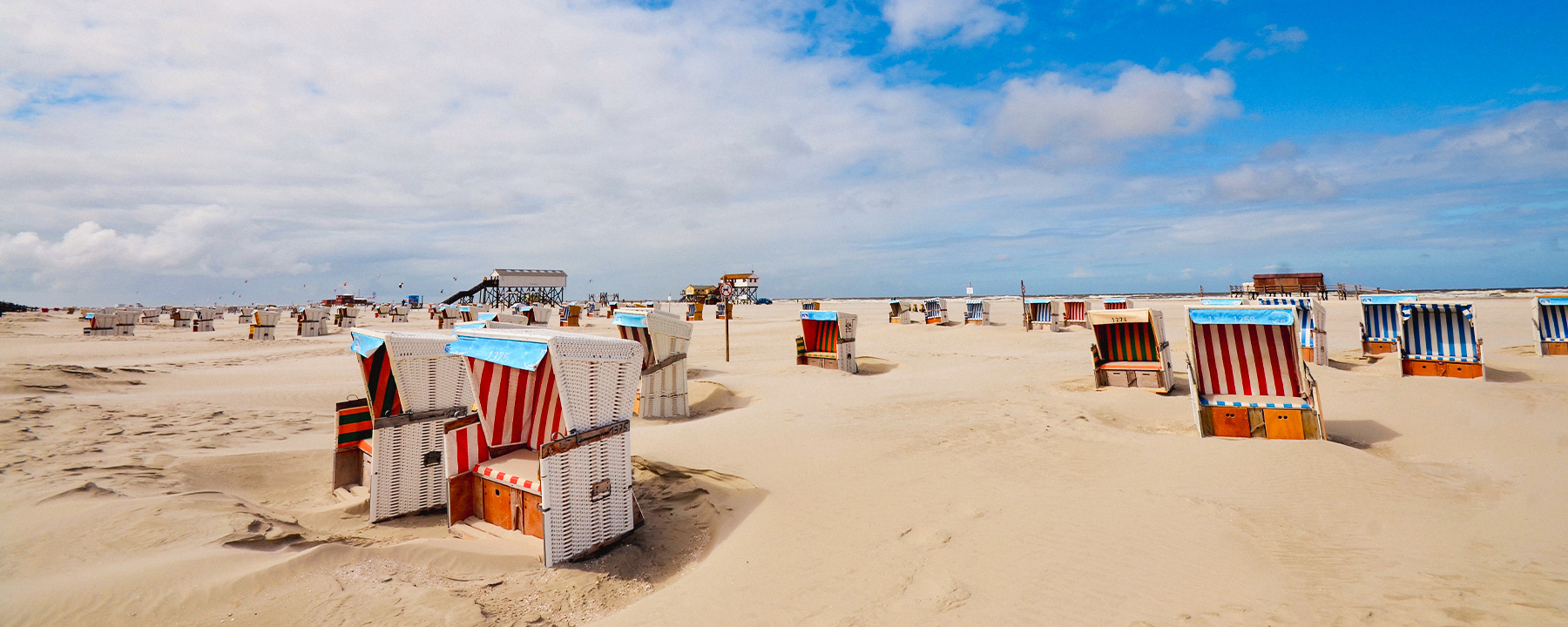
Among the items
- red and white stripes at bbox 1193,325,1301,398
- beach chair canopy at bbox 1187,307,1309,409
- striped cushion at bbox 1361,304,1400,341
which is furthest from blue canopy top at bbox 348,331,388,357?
striped cushion at bbox 1361,304,1400,341

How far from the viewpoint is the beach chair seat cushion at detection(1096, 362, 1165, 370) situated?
36.0 ft

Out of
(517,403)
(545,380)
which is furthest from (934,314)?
(517,403)

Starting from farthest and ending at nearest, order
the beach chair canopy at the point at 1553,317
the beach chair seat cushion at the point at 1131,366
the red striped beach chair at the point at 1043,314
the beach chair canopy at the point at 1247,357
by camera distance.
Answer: the red striped beach chair at the point at 1043,314 → the beach chair canopy at the point at 1553,317 → the beach chair seat cushion at the point at 1131,366 → the beach chair canopy at the point at 1247,357

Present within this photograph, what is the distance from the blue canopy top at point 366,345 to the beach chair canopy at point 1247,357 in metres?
9.43

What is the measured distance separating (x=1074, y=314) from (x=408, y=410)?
28911 mm

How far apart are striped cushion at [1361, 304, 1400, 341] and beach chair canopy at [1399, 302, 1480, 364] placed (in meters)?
2.88

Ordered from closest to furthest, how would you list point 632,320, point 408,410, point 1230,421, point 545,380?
point 408,410 → point 545,380 → point 1230,421 → point 632,320

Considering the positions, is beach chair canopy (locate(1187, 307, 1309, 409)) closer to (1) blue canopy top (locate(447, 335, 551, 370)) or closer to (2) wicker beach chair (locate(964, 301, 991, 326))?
(1) blue canopy top (locate(447, 335, 551, 370))

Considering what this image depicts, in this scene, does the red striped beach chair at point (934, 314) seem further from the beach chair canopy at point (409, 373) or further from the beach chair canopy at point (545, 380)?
the beach chair canopy at point (409, 373)

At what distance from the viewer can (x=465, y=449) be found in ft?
17.9

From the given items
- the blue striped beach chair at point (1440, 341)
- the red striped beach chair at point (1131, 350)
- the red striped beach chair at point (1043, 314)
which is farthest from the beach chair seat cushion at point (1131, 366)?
the red striped beach chair at point (1043, 314)

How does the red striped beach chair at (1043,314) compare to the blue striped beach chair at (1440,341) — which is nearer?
the blue striped beach chair at (1440,341)

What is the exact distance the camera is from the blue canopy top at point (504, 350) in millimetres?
4594

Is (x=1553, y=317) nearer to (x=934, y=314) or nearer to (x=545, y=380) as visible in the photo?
(x=545, y=380)
